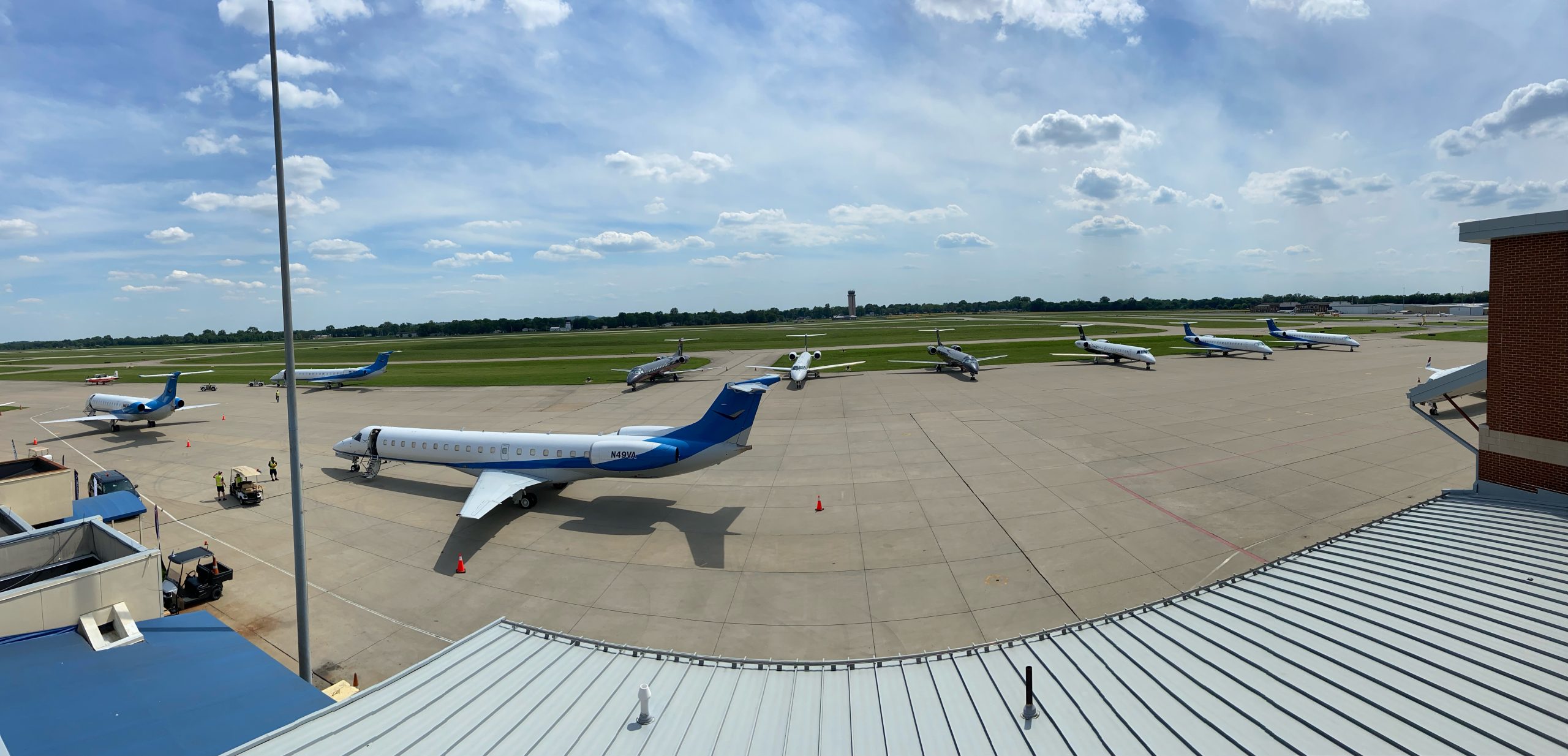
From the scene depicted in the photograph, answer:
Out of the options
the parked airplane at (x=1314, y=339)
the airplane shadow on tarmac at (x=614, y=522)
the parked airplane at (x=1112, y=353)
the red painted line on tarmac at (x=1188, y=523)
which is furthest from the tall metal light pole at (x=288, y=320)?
the parked airplane at (x=1314, y=339)

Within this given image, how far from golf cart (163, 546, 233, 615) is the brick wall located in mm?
34491

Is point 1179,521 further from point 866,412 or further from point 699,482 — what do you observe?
point 866,412

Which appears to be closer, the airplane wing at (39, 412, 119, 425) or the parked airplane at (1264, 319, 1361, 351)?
the airplane wing at (39, 412, 119, 425)

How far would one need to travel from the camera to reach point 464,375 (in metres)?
75.4

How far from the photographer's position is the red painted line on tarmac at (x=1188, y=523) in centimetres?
1820

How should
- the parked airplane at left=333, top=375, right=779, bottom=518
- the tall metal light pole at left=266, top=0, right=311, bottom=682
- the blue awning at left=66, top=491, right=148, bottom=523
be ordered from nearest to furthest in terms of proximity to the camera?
the tall metal light pole at left=266, top=0, right=311, bottom=682
the blue awning at left=66, top=491, right=148, bottom=523
the parked airplane at left=333, top=375, right=779, bottom=518

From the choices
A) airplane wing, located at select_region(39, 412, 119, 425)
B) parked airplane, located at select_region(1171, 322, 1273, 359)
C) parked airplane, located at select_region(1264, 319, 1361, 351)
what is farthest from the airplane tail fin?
parked airplane, located at select_region(1264, 319, 1361, 351)

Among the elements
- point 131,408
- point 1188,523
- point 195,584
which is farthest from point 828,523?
point 131,408

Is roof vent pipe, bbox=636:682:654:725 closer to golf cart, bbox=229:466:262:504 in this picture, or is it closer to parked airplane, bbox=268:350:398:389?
golf cart, bbox=229:466:262:504

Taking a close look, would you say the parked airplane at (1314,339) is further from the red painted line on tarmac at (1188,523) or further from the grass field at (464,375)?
the grass field at (464,375)

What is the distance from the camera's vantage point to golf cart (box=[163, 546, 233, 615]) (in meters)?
16.6

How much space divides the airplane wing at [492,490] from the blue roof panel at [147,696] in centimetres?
857

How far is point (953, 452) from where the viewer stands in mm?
30484

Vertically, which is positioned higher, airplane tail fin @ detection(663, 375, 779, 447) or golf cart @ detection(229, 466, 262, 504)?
airplane tail fin @ detection(663, 375, 779, 447)
